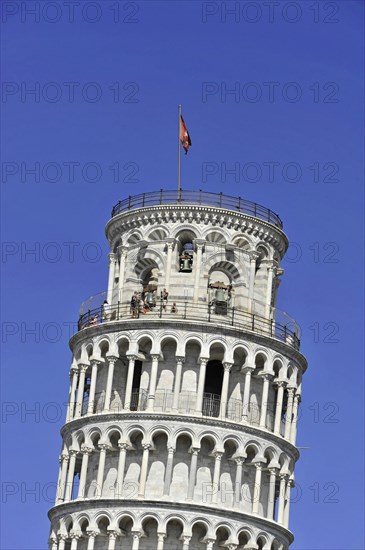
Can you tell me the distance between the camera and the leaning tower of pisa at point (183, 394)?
106500 millimetres

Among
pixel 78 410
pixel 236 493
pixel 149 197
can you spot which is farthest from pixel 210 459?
pixel 149 197

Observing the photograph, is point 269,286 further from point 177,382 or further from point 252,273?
point 177,382

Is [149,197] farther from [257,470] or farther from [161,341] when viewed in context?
[257,470]

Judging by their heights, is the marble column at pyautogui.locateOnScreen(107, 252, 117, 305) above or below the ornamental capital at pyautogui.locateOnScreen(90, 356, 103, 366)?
above

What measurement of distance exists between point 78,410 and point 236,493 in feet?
41.5

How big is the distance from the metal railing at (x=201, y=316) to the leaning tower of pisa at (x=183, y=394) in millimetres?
98

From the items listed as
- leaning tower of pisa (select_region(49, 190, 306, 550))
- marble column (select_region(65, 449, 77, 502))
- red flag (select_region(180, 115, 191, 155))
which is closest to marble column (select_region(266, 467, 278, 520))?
leaning tower of pisa (select_region(49, 190, 306, 550))

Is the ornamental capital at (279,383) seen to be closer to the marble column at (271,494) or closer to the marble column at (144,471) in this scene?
the marble column at (271,494)

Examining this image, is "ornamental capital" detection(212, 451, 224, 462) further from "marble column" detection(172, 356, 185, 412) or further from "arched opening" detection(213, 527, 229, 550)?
"arched opening" detection(213, 527, 229, 550)

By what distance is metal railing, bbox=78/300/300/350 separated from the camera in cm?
11112

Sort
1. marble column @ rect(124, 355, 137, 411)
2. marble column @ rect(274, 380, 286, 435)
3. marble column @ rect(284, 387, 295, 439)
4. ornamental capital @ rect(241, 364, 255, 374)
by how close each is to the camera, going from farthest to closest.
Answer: marble column @ rect(284, 387, 295, 439) → marble column @ rect(274, 380, 286, 435) → ornamental capital @ rect(241, 364, 255, 374) → marble column @ rect(124, 355, 137, 411)

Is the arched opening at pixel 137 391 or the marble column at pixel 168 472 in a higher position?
the arched opening at pixel 137 391

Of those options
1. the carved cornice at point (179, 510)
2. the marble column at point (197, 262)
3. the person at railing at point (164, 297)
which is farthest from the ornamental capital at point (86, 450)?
the marble column at point (197, 262)

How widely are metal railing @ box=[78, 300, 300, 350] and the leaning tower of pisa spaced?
98 millimetres
